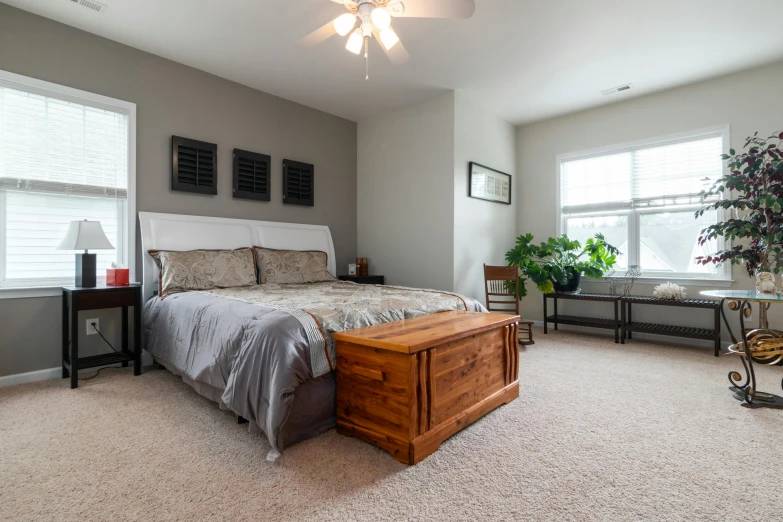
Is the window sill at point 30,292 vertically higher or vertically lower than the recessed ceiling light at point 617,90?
lower

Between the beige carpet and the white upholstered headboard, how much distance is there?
130cm

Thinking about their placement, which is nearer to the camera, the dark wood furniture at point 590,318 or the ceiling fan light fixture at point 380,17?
the ceiling fan light fixture at point 380,17

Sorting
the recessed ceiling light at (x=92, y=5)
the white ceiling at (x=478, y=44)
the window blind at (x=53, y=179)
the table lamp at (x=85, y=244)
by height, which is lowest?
the table lamp at (x=85, y=244)

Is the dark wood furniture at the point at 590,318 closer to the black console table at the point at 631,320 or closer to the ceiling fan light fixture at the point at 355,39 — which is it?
the black console table at the point at 631,320

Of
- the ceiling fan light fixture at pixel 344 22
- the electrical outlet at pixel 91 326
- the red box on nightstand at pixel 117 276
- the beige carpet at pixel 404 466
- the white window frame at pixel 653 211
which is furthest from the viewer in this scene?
the white window frame at pixel 653 211

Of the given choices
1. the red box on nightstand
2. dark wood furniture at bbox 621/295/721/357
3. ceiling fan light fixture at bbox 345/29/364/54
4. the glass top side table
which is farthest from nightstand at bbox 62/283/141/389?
dark wood furniture at bbox 621/295/721/357

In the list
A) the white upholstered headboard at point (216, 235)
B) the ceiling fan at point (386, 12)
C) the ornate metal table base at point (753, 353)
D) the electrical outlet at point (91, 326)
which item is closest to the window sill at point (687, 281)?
the ornate metal table base at point (753, 353)

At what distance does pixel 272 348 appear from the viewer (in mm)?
1913

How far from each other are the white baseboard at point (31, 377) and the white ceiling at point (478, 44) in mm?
2810

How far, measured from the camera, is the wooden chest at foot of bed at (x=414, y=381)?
1.82 m

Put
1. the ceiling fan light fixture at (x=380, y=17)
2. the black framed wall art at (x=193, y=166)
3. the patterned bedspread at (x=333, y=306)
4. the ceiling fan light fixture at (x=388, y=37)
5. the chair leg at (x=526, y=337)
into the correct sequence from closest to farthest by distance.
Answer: the patterned bedspread at (x=333, y=306), the ceiling fan light fixture at (x=380, y=17), the ceiling fan light fixture at (x=388, y=37), the black framed wall art at (x=193, y=166), the chair leg at (x=526, y=337)

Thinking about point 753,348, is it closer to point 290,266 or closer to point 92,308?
point 290,266

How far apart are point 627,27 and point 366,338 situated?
3.36 meters

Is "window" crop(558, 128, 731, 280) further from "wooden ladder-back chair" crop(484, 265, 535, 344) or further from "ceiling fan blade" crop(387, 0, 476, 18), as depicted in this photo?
"ceiling fan blade" crop(387, 0, 476, 18)
